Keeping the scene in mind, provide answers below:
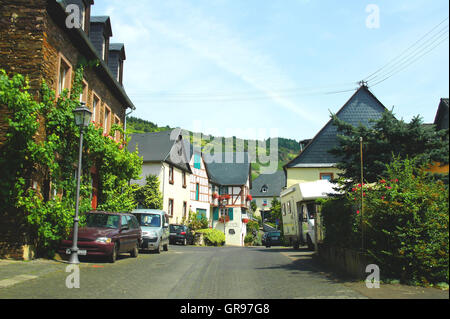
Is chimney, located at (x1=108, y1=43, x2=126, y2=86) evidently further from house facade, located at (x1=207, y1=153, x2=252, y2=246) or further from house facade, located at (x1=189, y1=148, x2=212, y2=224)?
house facade, located at (x1=207, y1=153, x2=252, y2=246)

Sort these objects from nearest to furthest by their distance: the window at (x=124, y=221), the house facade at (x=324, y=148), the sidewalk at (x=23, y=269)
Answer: the sidewalk at (x=23, y=269)
the window at (x=124, y=221)
the house facade at (x=324, y=148)

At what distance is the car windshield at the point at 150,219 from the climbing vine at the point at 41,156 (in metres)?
5.85

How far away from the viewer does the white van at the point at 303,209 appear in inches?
866

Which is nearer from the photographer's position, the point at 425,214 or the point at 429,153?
the point at 425,214

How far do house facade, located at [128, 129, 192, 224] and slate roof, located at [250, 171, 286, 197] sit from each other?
6217cm

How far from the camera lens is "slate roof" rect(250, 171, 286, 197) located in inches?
4326

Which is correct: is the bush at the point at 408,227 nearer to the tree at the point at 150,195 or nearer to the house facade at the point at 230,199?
the tree at the point at 150,195

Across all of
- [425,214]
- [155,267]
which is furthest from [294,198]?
[425,214]

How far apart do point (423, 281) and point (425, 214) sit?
129 centimetres

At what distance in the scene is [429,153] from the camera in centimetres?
1077

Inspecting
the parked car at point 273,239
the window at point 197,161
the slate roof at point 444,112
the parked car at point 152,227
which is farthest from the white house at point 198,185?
the slate roof at point 444,112

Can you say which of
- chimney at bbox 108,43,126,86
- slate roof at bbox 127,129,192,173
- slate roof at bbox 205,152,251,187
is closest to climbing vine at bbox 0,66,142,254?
chimney at bbox 108,43,126,86

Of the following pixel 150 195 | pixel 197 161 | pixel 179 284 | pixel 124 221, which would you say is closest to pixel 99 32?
pixel 124 221
